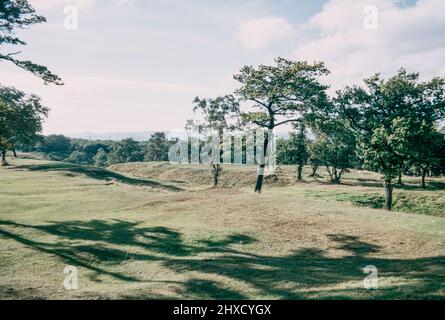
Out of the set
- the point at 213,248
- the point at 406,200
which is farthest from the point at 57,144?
the point at 213,248

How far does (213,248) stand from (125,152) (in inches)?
5180

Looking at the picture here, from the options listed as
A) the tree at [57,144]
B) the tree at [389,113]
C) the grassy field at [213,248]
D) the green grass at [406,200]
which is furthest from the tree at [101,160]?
the tree at [389,113]

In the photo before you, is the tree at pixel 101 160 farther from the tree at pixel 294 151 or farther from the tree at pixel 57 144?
the tree at pixel 294 151

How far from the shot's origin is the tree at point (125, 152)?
138812 mm

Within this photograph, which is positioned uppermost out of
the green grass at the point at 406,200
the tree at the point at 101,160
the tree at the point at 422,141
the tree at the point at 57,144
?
Result: the tree at the point at 57,144

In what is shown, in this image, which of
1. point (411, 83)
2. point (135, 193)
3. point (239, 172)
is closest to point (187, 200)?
point (135, 193)

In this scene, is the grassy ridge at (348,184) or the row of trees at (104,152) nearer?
the grassy ridge at (348,184)

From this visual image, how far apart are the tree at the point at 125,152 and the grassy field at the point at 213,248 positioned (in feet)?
357

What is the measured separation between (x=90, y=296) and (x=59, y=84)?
17264 millimetres

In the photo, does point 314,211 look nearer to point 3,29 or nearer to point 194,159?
point 3,29

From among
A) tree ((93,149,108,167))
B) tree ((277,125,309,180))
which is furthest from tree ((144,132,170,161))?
tree ((277,125,309,180))

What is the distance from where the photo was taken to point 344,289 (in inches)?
448

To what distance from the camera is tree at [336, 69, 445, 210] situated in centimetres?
3248

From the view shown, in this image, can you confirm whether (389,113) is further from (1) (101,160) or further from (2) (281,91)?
(1) (101,160)
